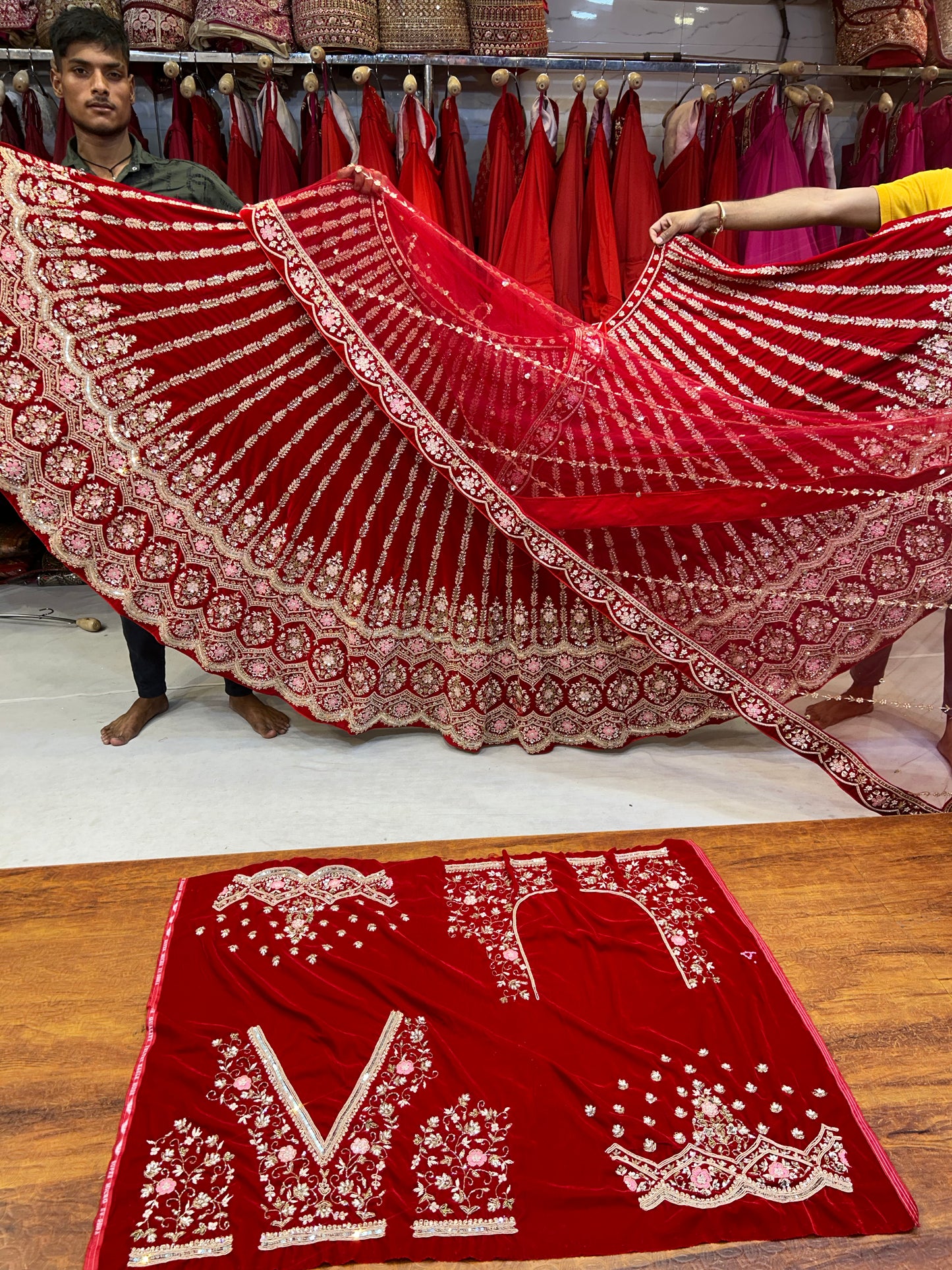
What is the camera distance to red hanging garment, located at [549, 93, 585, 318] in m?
2.50

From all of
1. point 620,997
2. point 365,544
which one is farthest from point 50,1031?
point 365,544

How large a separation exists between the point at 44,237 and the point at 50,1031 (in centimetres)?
137

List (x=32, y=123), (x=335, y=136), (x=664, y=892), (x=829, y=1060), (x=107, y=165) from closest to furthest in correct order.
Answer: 1. (x=829, y=1060)
2. (x=664, y=892)
3. (x=107, y=165)
4. (x=335, y=136)
5. (x=32, y=123)

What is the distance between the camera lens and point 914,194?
1691mm

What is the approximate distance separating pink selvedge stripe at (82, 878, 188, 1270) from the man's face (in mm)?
1578

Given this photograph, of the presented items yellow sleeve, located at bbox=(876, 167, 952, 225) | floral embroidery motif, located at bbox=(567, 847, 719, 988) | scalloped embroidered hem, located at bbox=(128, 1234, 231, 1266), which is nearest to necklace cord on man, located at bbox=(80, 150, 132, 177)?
yellow sleeve, located at bbox=(876, 167, 952, 225)

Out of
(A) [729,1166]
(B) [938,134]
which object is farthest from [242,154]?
(A) [729,1166]

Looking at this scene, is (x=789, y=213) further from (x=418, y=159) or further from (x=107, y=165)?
(x=107, y=165)

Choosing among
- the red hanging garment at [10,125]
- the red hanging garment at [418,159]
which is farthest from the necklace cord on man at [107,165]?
the red hanging garment at [10,125]

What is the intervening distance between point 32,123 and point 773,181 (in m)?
2.19

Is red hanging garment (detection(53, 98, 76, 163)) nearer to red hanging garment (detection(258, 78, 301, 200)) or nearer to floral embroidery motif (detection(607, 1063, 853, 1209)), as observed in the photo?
red hanging garment (detection(258, 78, 301, 200))

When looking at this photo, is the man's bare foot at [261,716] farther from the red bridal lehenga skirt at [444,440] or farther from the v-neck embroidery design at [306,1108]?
the v-neck embroidery design at [306,1108]

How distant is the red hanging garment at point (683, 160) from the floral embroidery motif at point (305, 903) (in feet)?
7.13

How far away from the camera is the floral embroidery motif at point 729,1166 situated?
1.03m
